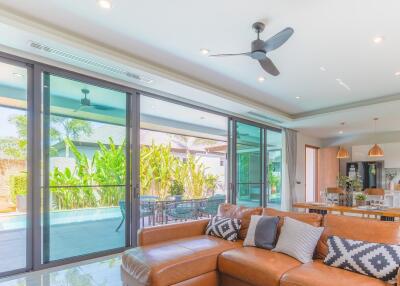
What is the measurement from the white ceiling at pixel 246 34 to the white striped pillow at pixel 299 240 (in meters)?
2.17

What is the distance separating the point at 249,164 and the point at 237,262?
4337 mm

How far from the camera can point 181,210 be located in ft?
20.3

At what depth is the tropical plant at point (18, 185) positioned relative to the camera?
10.9 ft

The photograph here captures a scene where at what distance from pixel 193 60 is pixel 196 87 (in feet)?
2.41

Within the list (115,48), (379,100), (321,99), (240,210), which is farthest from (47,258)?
(379,100)

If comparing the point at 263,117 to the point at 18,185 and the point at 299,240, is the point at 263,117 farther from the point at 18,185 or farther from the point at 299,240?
the point at 18,185

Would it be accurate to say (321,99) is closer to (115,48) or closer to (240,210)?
(240,210)

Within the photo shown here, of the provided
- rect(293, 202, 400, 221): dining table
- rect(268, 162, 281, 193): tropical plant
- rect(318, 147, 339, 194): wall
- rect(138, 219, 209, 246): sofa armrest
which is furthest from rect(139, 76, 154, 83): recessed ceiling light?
rect(318, 147, 339, 194): wall

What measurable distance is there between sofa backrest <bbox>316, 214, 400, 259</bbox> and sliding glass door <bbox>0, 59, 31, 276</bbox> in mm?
3460

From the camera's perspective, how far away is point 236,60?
3.83 metres

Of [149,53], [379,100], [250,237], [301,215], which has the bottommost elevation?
[250,237]

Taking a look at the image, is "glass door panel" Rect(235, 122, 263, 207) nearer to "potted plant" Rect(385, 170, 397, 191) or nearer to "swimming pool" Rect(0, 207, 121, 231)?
"swimming pool" Rect(0, 207, 121, 231)

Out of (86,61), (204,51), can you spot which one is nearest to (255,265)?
→ (204,51)

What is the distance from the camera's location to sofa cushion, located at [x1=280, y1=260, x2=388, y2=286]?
208 cm
